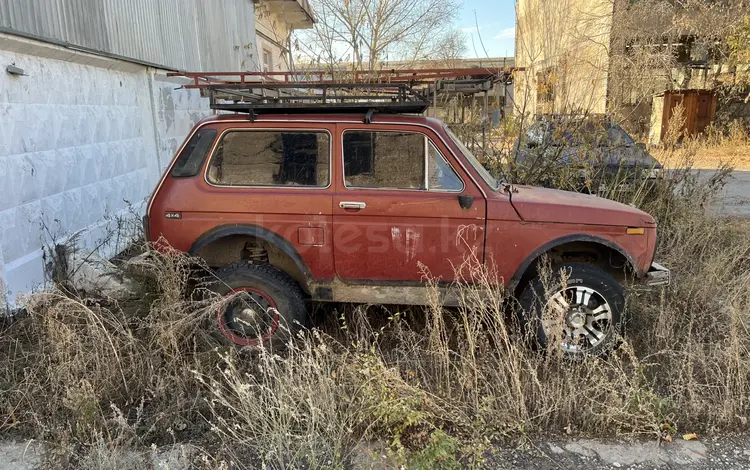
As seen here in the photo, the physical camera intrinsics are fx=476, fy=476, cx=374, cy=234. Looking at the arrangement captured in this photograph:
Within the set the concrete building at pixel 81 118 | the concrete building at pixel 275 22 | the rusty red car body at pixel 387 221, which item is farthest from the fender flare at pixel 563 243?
the concrete building at pixel 275 22

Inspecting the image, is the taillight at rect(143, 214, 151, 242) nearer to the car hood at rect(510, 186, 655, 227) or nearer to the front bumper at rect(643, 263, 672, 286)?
the car hood at rect(510, 186, 655, 227)

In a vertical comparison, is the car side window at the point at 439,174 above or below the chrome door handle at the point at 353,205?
above

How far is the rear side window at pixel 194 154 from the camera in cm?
378

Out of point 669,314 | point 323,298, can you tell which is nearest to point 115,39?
point 323,298

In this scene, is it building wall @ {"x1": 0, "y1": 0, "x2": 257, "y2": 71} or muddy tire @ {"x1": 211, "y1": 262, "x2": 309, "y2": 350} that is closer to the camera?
muddy tire @ {"x1": 211, "y1": 262, "x2": 309, "y2": 350}

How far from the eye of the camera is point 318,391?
9.52ft

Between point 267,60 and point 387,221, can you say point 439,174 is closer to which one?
point 387,221

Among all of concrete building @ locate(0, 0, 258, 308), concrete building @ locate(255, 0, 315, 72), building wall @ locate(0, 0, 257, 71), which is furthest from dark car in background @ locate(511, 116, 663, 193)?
concrete building @ locate(255, 0, 315, 72)

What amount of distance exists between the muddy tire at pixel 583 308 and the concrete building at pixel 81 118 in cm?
438

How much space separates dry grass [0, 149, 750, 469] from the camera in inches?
106

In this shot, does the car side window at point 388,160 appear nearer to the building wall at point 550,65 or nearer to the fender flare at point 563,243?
the fender flare at point 563,243

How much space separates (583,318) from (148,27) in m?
7.72

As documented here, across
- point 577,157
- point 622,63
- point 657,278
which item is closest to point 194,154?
point 657,278

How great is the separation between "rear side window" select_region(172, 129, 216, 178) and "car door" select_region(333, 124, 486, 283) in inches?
41.8
